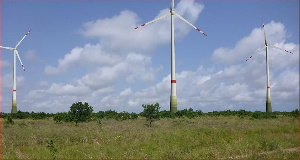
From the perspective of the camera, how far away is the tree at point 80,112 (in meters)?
45.3

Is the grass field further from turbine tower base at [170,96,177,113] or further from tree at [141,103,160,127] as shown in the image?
turbine tower base at [170,96,177,113]

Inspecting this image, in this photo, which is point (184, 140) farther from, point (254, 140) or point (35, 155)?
point (35, 155)

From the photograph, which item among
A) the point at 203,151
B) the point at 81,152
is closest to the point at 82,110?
the point at 81,152

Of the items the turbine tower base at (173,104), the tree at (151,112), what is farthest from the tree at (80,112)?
the turbine tower base at (173,104)

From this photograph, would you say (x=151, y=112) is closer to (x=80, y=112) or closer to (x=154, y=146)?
(x=80, y=112)

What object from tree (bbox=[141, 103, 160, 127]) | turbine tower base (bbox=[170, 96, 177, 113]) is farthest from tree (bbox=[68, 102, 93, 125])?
turbine tower base (bbox=[170, 96, 177, 113])

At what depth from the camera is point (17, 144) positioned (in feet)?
80.3

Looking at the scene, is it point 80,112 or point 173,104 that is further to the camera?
point 173,104

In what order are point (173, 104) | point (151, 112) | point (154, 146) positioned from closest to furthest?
point (154, 146) < point (151, 112) < point (173, 104)

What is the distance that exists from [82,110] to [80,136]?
62.0ft

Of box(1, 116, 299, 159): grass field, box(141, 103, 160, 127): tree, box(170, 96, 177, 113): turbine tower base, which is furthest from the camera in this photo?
box(170, 96, 177, 113): turbine tower base

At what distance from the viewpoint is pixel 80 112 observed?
4547 centimetres

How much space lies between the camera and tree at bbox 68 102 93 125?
4534cm

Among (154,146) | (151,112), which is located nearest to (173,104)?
(151,112)
